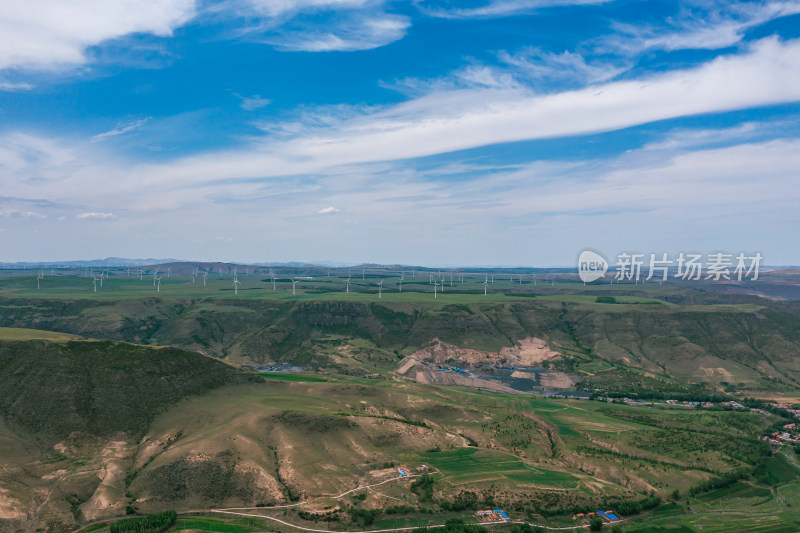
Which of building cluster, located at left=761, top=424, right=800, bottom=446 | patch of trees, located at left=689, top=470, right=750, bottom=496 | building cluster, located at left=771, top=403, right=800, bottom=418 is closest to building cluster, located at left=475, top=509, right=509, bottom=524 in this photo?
patch of trees, located at left=689, top=470, right=750, bottom=496

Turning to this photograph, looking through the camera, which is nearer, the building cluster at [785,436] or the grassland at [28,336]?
the grassland at [28,336]

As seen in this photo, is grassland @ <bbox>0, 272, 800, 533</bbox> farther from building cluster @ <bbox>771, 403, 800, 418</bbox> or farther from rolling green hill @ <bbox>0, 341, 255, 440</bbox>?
building cluster @ <bbox>771, 403, 800, 418</bbox>

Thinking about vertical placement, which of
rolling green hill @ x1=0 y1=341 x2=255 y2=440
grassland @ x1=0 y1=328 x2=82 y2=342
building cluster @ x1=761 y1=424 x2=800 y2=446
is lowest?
building cluster @ x1=761 y1=424 x2=800 y2=446

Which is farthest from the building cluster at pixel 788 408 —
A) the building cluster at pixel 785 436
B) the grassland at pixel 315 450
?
the grassland at pixel 315 450

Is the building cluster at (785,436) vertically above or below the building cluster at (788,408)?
below

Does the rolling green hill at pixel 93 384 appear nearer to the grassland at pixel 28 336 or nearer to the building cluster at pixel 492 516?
the grassland at pixel 28 336

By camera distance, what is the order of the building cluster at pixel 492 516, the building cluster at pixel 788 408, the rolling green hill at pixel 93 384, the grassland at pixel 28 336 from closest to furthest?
the building cluster at pixel 492 516
the rolling green hill at pixel 93 384
the grassland at pixel 28 336
the building cluster at pixel 788 408

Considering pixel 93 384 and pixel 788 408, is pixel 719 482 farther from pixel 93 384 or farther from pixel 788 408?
pixel 93 384

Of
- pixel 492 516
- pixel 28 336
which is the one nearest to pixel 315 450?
pixel 492 516

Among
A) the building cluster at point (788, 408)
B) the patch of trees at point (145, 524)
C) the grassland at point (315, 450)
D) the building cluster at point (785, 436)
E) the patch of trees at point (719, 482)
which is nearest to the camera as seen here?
the patch of trees at point (145, 524)
